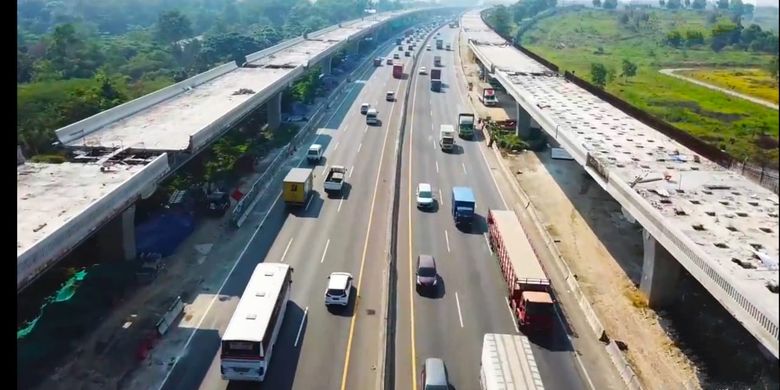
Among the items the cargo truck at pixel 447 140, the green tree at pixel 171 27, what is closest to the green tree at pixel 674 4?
the green tree at pixel 171 27

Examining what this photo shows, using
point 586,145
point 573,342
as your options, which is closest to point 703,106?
point 586,145

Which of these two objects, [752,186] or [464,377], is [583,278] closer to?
[752,186]

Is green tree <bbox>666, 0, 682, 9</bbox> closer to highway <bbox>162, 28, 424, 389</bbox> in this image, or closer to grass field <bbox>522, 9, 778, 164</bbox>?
grass field <bbox>522, 9, 778, 164</bbox>

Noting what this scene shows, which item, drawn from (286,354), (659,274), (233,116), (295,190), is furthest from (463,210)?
(233,116)

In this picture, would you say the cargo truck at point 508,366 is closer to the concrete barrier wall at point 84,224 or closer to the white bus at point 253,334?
the white bus at point 253,334

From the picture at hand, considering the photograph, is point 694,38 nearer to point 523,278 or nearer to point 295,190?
point 295,190

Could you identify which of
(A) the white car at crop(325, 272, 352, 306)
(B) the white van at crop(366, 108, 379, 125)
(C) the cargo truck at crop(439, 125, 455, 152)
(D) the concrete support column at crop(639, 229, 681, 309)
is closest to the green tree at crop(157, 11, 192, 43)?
(B) the white van at crop(366, 108, 379, 125)
